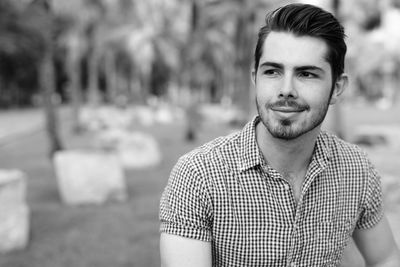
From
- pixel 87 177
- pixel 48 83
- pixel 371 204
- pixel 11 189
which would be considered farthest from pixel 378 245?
pixel 48 83

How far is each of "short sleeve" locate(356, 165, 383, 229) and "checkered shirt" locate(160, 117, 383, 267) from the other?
0.05 m

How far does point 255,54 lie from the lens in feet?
6.17

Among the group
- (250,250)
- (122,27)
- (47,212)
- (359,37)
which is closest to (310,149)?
(250,250)

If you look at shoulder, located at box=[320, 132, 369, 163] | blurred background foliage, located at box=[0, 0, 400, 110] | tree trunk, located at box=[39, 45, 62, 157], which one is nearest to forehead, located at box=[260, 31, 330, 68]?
shoulder, located at box=[320, 132, 369, 163]

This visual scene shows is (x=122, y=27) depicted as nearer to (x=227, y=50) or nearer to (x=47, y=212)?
(x=227, y=50)

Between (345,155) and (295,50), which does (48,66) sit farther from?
(295,50)

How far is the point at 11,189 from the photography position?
16.9 ft

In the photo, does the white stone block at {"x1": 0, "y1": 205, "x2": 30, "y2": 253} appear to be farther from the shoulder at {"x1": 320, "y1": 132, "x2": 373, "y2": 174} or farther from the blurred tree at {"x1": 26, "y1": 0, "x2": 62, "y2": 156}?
the blurred tree at {"x1": 26, "y1": 0, "x2": 62, "y2": 156}

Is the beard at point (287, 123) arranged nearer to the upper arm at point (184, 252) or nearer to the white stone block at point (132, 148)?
the upper arm at point (184, 252)

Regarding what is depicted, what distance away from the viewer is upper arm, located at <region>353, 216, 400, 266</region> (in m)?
2.06

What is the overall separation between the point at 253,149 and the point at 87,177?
5998 millimetres

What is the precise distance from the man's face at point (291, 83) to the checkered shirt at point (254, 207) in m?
0.15

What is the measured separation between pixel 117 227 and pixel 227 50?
32.4 m

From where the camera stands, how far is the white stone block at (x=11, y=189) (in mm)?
5074
